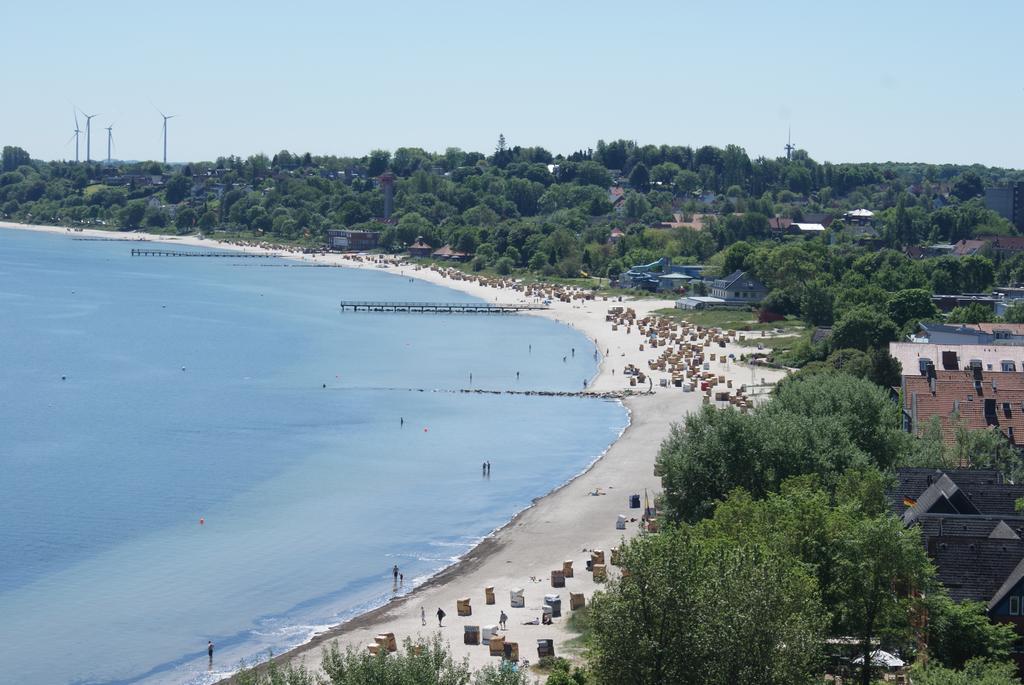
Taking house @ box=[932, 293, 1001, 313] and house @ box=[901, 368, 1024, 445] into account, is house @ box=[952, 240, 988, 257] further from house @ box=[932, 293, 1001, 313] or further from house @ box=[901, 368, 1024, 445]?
house @ box=[901, 368, 1024, 445]

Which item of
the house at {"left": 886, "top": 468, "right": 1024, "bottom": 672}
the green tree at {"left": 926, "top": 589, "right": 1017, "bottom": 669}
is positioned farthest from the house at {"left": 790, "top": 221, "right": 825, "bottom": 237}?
the green tree at {"left": 926, "top": 589, "right": 1017, "bottom": 669}

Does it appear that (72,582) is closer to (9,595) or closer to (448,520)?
(9,595)

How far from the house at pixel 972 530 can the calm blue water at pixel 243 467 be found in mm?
15684

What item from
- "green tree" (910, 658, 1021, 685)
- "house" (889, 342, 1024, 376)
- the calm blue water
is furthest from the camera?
"house" (889, 342, 1024, 376)

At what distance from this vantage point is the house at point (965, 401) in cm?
4662

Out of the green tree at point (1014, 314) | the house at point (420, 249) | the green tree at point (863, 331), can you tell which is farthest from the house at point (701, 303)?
the house at point (420, 249)

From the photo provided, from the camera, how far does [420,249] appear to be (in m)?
186

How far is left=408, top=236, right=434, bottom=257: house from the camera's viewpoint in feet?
609

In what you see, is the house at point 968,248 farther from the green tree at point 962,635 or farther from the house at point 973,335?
the green tree at point 962,635

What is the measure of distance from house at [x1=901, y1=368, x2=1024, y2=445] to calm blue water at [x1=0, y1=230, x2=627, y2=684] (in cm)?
1479

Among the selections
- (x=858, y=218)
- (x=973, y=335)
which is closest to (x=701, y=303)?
(x=973, y=335)

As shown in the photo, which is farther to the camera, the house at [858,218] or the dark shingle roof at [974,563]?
the house at [858,218]

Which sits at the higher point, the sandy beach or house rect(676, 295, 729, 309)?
house rect(676, 295, 729, 309)

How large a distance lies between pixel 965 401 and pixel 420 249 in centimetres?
14169
